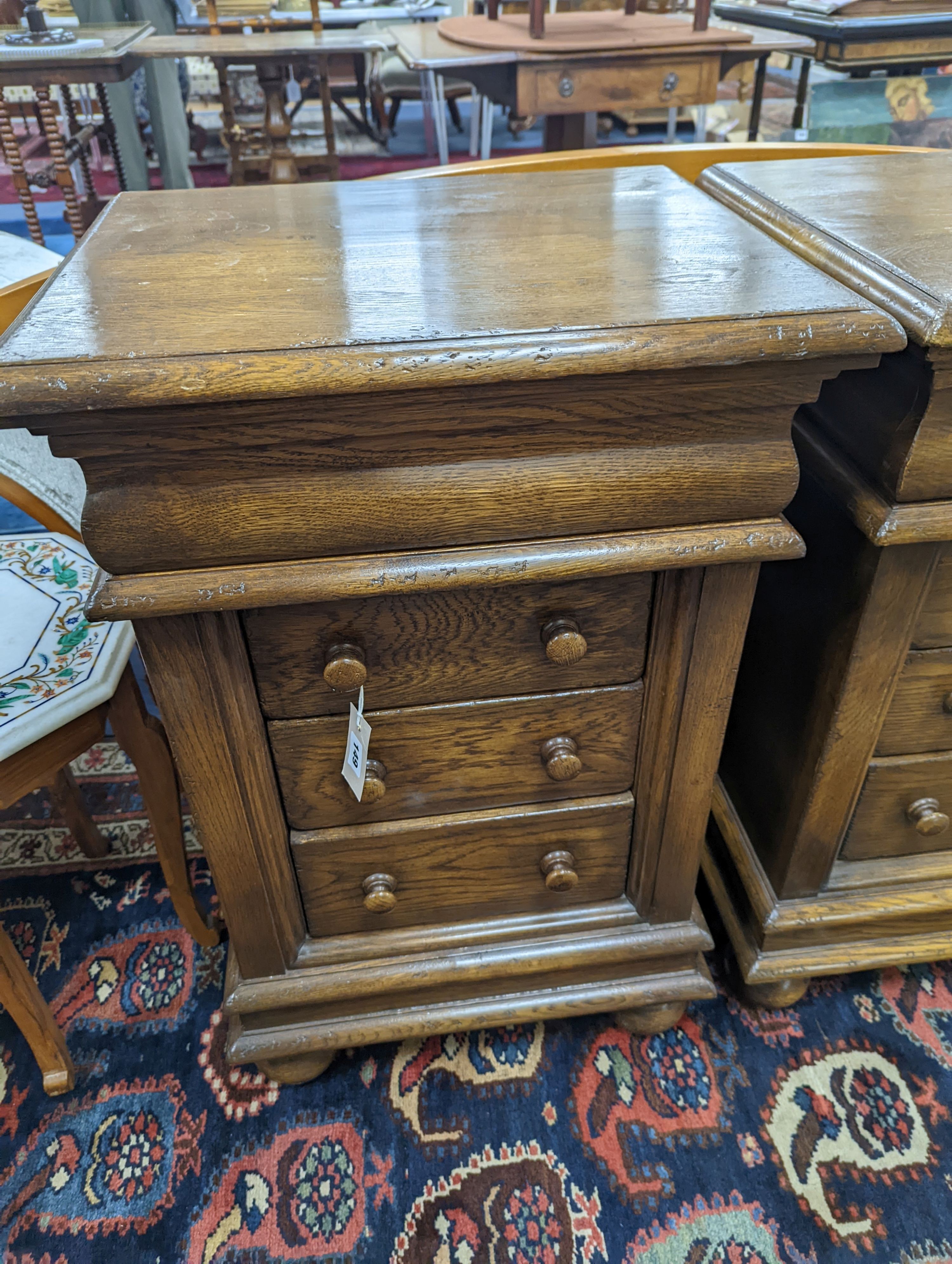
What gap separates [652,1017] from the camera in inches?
41.1

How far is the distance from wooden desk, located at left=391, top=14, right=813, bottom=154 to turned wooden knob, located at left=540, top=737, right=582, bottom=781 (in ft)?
7.57

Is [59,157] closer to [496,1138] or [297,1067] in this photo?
[297,1067]

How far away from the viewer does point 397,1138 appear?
0.99m

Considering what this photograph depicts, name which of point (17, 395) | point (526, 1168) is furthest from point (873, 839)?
point (17, 395)

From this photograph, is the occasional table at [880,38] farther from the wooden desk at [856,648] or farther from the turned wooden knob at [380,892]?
the turned wooden knob at [380,892]

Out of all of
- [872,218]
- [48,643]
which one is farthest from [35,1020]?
[872,218]

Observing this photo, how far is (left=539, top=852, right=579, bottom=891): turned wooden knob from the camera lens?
907 mm

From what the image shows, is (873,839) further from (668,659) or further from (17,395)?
(17,395)

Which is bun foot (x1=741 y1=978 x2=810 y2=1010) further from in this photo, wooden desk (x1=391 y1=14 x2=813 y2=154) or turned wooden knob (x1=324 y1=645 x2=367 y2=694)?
wooden desk (x1=391 y1=14 x2=813 y2=154)

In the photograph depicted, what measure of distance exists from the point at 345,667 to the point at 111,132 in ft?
12.6

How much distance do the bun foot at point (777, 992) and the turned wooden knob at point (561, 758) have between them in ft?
1.50

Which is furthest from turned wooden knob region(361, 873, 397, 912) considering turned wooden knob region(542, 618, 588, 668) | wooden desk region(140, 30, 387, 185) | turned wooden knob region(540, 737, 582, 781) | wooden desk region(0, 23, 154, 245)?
wooden desk region(140, 30, 387, 185)

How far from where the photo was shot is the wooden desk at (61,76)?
Answer: 2.49 meters

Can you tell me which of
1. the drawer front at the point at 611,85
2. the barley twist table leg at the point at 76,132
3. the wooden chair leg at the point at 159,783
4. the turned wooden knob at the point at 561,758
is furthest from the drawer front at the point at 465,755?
the barley twist table leg at the point at 76,132
